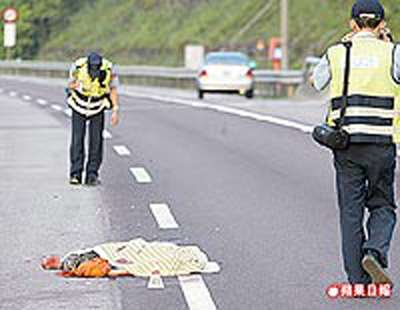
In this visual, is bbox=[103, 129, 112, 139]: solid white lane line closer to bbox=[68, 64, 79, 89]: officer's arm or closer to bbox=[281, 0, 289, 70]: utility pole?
bbox=[68, 64, 79, 89]: officer's arm

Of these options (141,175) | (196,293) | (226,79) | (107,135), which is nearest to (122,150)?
(107,135)

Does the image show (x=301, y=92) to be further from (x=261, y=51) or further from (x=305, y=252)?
(x=305, y=252)

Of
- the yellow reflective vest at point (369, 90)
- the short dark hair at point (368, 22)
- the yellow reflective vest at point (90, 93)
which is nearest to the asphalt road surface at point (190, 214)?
the yellow reflective vest at point (90, 93)

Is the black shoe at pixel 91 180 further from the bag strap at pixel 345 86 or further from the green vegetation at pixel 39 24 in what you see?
the green vegetation at pixel 39 24

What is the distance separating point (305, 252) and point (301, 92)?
24.2 m

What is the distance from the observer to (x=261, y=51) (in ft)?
152

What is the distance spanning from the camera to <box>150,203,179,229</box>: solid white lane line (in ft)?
32.4

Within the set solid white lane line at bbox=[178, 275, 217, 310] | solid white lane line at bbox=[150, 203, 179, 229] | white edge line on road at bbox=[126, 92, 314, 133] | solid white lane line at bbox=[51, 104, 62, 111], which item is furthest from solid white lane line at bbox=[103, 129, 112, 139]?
solid white lane line at bbox=[178, 275, 217, 310]

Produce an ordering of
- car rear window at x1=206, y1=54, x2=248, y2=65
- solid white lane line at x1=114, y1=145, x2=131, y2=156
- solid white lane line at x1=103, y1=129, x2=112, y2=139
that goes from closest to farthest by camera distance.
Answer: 1. solid white lane line at x1=114, y1=145, x2=131, y2=156
2. solid white lane line at x1=103, y1=129, x2=112, y2=139
3. car rear window at x1=206, y1=54, x2=248, y2=65

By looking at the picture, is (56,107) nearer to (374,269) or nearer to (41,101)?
(41,101)

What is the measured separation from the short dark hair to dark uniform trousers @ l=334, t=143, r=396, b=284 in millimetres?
692

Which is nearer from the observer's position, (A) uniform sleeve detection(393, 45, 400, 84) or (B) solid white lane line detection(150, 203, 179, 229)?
(A) uniform sleeve detection(393, 45, 400, 84)

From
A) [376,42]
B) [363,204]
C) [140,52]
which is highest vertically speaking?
[376,42]

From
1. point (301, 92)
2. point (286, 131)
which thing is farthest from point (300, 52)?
point (286, 131)
